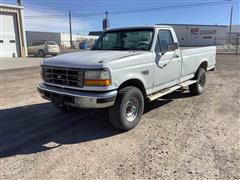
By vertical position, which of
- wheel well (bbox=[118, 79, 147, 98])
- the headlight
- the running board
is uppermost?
the headlight

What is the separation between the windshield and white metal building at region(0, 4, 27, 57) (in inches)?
853

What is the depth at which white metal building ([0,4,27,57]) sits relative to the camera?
24000 millimetres

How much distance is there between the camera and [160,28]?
563 centimetres

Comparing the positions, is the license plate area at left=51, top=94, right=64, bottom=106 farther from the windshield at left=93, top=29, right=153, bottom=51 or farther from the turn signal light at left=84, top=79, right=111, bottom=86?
the windshield at left=93, top=29, right=153, bottom=51

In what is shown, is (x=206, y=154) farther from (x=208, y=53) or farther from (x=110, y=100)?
(x=208, y=53)

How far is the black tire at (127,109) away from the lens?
4363 mm

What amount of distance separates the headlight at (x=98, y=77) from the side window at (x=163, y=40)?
1.75 metres

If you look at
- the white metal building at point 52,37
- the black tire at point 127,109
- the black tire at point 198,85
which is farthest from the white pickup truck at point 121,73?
the white metal building at point 52,37

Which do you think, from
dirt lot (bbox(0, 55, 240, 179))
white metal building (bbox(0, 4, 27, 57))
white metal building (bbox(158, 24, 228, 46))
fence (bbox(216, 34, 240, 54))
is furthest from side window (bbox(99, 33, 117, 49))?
white metal building (bbox(158, 24, 228, 46))

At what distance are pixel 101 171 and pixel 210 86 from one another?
681 cm

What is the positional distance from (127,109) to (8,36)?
23.8 metres

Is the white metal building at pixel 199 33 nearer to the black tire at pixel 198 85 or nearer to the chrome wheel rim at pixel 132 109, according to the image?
the black tire at pixel 198 85

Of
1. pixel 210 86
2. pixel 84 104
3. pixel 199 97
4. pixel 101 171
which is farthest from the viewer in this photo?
pixel 210 86

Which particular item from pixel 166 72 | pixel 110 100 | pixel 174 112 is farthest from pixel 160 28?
pixel 110 100
